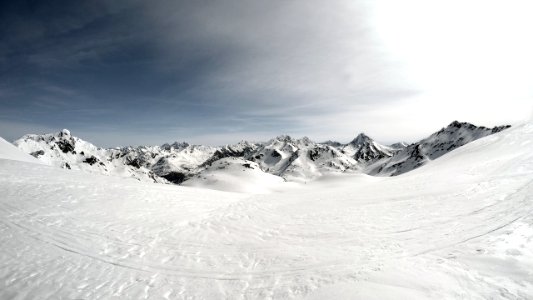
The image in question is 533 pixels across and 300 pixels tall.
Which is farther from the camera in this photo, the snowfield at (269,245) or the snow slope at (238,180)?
the snow slope at (238,180)

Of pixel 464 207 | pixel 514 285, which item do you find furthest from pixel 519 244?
pixel 464 207

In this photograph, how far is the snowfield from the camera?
8969 mm

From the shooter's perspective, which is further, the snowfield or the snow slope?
the snow slope

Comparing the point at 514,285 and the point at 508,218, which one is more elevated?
the point at 508,218

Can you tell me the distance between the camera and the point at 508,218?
510 inches

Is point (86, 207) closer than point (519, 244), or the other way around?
point (519, 244)

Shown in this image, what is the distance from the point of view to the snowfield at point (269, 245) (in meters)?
8.97

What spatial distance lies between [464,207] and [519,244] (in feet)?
21.5

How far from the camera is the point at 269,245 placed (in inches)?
536

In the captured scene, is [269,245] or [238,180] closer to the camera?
[269,245]

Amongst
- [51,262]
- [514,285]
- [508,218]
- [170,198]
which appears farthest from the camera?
[170,198]

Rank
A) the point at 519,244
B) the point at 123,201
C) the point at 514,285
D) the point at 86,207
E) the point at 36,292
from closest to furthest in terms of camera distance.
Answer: the point at 514,285
the point at 36,292
the point at 519,244
the point at 86,207
the point at 123,201

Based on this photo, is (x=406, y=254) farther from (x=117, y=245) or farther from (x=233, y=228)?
(x=117, y=245)

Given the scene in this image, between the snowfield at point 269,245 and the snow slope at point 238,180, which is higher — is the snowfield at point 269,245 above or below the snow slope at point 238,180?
above
